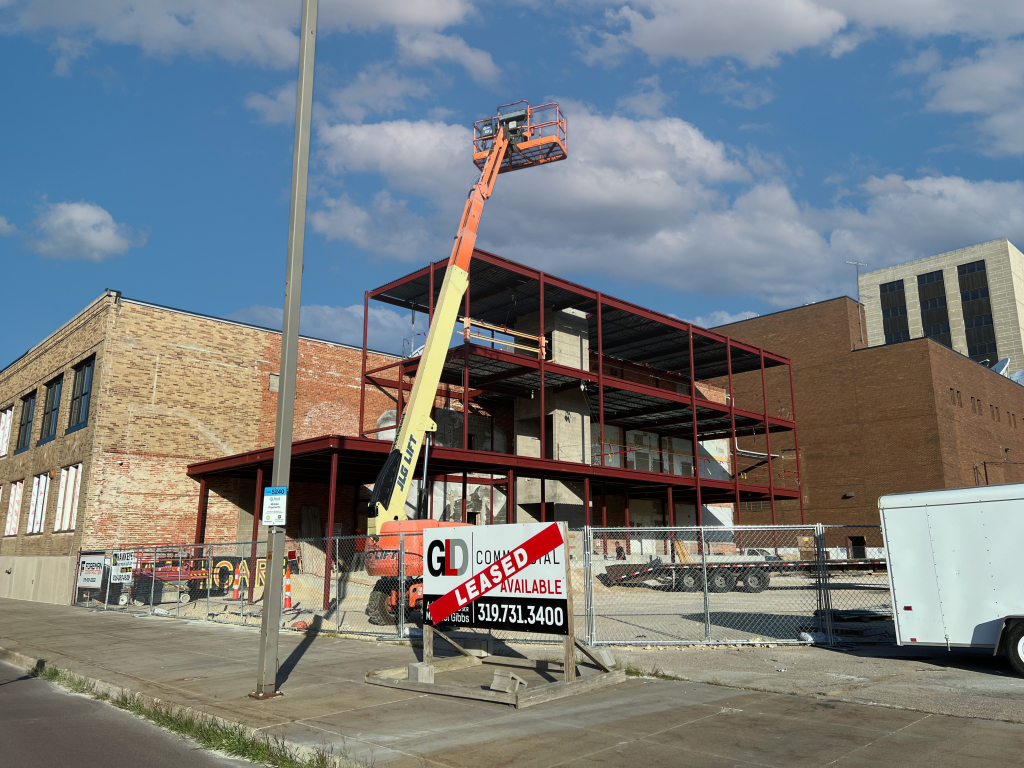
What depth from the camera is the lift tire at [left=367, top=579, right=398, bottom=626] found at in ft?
51.1

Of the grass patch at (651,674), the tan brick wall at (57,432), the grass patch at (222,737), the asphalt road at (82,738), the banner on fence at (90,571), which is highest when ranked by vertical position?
the tan brick wall at (57,432)

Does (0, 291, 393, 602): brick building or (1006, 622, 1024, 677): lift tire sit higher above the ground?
(0, 291, 393, 602): brick building

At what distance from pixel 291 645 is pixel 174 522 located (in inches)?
649

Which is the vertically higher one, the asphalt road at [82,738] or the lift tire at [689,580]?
the lift tire at [689,580]

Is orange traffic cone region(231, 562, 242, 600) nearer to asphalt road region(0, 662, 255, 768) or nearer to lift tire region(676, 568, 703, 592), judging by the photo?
lift tire region(676, 568, 703, 592)

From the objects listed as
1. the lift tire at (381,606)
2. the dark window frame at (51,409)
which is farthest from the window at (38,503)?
the lift tire at (381,606)

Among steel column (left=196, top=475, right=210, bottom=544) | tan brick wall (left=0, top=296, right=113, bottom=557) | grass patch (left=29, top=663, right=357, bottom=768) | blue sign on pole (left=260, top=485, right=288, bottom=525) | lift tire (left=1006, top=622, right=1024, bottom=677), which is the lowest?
grass patch (left=29, top=663, right=357, bottom=768)

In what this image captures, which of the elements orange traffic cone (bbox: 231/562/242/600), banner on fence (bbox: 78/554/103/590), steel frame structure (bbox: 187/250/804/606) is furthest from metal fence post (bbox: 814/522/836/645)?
banner on fence (bbox: 78/554/103/590)

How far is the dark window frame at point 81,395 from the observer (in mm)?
28000

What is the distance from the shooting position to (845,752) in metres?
5.95

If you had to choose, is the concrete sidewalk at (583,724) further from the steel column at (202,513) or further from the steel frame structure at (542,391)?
the steel column at (202,513)

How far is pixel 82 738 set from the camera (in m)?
7.27

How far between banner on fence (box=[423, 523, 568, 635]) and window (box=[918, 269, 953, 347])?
308 ft

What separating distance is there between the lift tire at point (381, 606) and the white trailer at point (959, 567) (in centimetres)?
951
